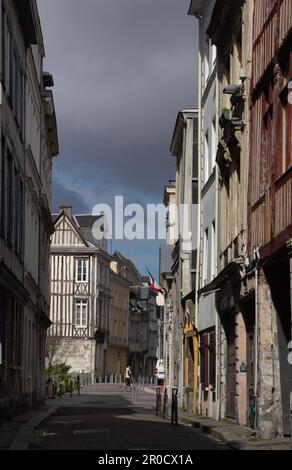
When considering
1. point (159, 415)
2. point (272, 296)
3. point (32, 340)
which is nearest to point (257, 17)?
point (272, 296)

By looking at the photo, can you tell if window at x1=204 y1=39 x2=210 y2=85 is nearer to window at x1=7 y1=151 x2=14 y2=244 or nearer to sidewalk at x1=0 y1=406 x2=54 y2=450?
window at x1=7 y1=151 x2=14 y2=244

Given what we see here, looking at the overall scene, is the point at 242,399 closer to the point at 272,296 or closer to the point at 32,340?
the point at 272,296

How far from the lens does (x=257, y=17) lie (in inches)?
813

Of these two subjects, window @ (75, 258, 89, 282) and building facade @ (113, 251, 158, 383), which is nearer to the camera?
window @ (75, 258, 89, 282)

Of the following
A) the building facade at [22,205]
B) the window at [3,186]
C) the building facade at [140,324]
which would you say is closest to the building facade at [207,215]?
the building facade at [22,205]

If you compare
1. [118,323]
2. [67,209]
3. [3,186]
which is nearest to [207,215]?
[3,186]

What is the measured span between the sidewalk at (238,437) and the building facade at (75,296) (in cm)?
6559

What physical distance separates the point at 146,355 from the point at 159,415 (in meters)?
102

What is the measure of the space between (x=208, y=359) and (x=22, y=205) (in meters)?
7.20

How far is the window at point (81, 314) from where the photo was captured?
91.7m

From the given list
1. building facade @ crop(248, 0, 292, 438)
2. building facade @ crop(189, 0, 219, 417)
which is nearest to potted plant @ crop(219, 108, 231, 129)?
building facade @ crop(248, 0, 292, 438)

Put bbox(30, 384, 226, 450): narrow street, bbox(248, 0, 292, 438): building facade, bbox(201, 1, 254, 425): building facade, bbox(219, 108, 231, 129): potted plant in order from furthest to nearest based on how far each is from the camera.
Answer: bbox(219, 108, 231, 129): potted plant
bbox(201, 1, 254, 425): building facade
bbox(248, 0, 292, 438): building facade
bbox(30, 384, 226, 450): narrow street

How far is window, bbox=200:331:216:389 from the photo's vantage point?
28016 mm

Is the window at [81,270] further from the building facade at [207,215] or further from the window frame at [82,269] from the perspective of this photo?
the building facade at [207,215]
